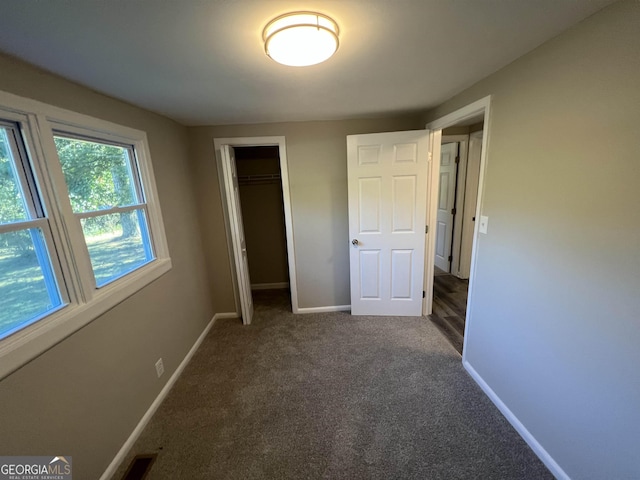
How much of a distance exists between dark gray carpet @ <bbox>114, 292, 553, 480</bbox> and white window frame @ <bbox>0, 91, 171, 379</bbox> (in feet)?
3.03

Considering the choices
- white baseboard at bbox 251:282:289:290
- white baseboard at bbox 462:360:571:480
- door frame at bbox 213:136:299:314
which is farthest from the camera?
white baseboard at bbox 251:282:289:290

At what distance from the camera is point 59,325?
114 centimetres

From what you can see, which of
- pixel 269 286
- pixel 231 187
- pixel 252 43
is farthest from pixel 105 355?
pixel 269 286

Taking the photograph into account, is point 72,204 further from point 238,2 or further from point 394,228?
point 394,228

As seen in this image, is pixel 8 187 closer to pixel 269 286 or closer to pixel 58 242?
pixel 58 242

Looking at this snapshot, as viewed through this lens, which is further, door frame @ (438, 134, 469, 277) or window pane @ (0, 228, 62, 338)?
door frame @ (438, 134, 469, 277)

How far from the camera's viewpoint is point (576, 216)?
1.11 meters

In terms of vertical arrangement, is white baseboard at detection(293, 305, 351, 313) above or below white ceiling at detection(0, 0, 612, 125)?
below

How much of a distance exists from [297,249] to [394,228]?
3.74 feet

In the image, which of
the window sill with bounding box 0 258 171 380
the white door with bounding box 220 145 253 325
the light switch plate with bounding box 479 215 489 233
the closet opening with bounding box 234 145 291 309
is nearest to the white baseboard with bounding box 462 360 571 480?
the light switch plate with bounding box 479 215 489 233

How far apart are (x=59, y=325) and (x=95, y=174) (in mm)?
942

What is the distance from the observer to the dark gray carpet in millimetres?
1343

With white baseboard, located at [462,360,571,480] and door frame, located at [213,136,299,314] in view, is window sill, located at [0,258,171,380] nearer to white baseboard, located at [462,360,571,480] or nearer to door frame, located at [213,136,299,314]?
door frame, located at [213,136,299,314]

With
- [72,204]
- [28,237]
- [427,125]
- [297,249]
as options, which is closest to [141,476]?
[28,237]
